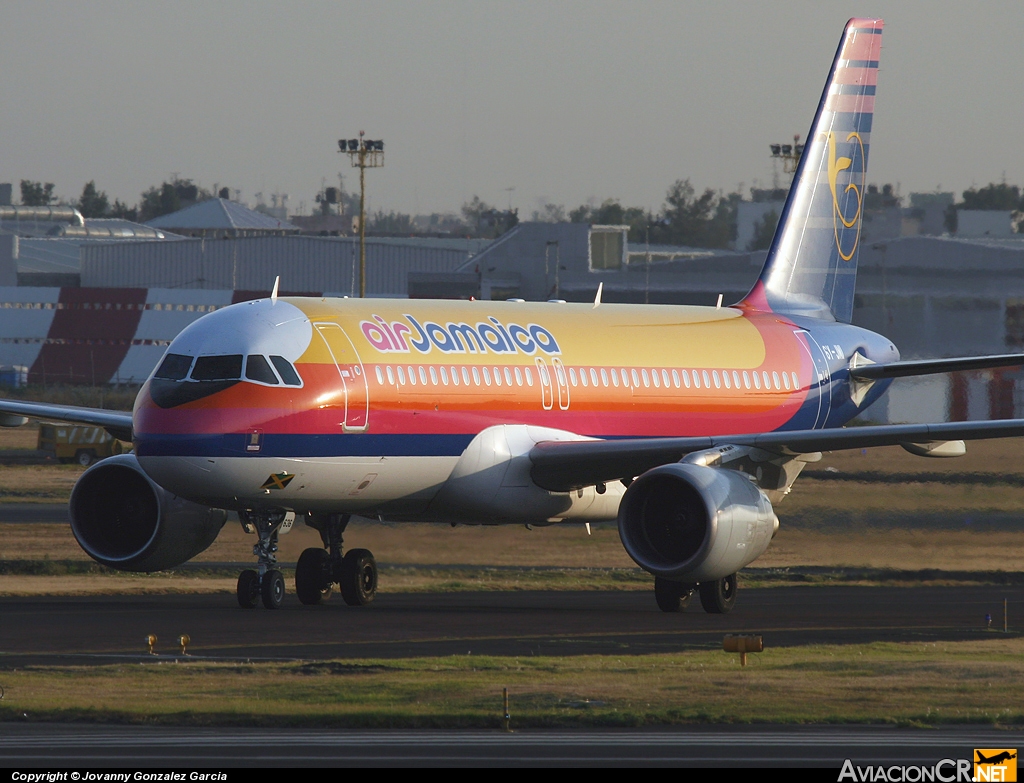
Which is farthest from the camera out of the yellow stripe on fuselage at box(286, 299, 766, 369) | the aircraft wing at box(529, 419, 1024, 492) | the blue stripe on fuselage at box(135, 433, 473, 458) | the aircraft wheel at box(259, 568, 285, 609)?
the yellow stripe on fuselage at box(286, 299, 766, 369)

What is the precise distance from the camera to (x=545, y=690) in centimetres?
1734

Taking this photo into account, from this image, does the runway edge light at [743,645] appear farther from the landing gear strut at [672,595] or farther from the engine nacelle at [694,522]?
the landing gear strut at [672,595]

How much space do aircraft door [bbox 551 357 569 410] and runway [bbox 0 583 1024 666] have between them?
3224 mm

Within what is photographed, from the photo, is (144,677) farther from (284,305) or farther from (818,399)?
(818,399)

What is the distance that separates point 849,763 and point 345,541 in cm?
1580

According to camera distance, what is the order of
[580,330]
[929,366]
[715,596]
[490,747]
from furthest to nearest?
[929,366] → [580,330] → [715,596] → [490,747]

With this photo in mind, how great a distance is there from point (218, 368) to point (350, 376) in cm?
210

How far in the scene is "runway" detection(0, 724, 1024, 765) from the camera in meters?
13.1

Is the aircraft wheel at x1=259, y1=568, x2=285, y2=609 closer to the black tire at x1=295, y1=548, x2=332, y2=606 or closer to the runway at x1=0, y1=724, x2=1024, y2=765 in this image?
the black tire at x1=295, y1=548, x2=332, y2=606

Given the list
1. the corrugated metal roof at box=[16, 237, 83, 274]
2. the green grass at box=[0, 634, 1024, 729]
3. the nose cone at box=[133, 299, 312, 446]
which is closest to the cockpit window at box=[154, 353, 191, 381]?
the nose cone at box=[133, 299, 312, 446]

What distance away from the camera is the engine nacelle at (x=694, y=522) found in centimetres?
2489

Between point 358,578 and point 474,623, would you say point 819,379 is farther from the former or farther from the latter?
point 474,623

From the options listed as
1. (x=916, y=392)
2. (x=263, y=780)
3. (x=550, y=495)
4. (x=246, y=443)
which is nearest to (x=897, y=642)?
(x=550, y=495)

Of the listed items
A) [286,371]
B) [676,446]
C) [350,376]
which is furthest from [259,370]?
[676,446]
